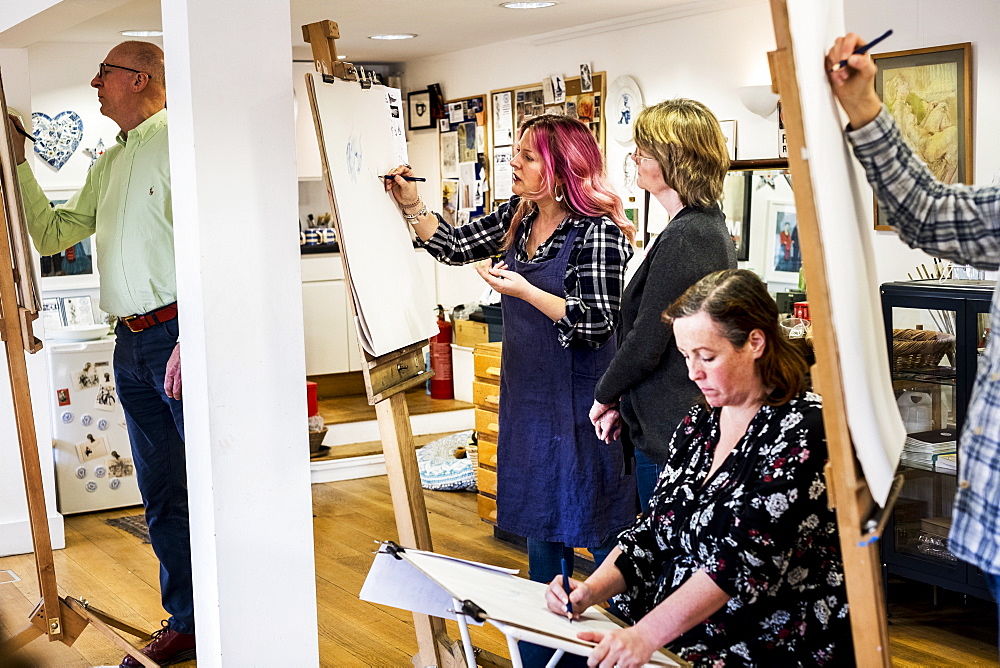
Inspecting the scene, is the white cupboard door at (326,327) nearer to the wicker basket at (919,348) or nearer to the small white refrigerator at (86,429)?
the small white refrigerator at (86,429)

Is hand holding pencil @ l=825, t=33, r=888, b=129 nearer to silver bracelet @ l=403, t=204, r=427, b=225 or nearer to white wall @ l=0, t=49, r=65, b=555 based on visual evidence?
silver bracelet @ l=403, t=204, r=427, b=225

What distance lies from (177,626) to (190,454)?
1093mm

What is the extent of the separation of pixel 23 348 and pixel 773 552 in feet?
7.39

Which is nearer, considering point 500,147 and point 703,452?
point 703,452

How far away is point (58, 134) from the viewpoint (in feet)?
19.7

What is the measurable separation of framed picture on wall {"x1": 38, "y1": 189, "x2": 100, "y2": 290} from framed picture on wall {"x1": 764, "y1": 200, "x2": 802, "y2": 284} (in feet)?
11.3

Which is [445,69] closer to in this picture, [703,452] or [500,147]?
[500,147]

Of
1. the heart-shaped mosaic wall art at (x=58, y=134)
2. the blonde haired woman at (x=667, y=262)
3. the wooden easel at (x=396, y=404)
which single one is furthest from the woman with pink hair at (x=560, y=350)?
the heart-shaped mosaic wall art at (x=58, y=134)

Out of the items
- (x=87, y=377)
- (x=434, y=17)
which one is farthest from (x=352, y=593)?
(x=434, y=17)

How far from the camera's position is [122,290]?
303 cm

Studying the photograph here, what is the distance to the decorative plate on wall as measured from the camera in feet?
18.9

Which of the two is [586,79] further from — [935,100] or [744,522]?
[744,522]

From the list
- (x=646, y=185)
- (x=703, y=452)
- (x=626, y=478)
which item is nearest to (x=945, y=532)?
(x=626, y=478)

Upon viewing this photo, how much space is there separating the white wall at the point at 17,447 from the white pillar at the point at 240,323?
230 centimetres
